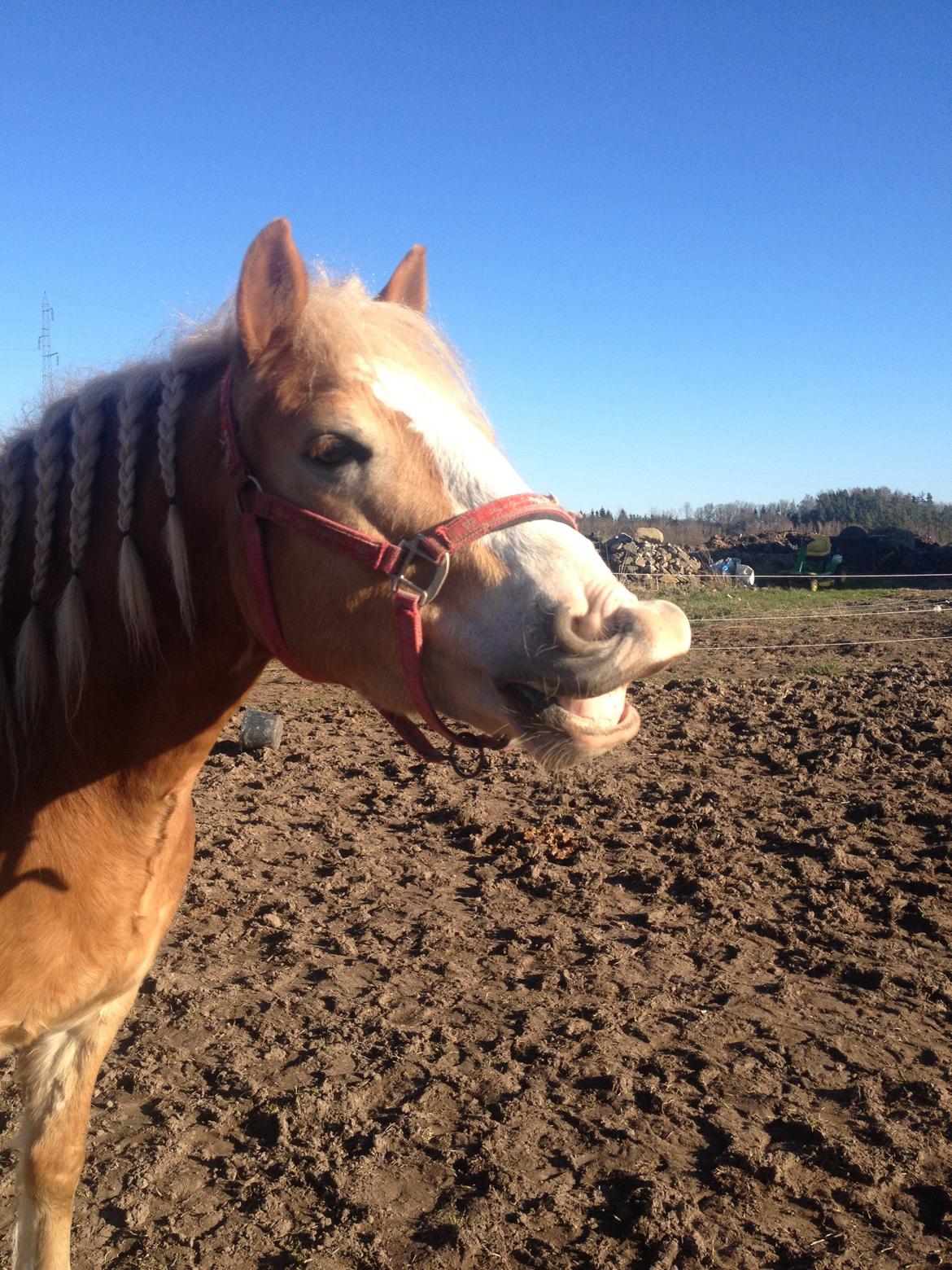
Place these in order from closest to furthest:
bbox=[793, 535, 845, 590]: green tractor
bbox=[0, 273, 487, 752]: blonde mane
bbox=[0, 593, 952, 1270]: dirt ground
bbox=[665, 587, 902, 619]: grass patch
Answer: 1. bbox=[0, 273, 487, 752]: blonde mane
2. bbox=[0, 593, 952, 1270]: dirt ground
3. bbox=[665, 587, 902, 619]: grass patch
4. bbox=[793, 535, 845, 590]: green tractor

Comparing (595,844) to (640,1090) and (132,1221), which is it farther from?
(132,1221)

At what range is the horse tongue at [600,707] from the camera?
1.52 m

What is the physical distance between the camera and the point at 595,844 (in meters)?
5.64

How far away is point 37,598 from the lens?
1.79 metres

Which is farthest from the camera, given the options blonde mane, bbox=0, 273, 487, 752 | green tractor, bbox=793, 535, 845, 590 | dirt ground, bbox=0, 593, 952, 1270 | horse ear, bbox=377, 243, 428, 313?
green tractor, bbox=793, 535, 845, 590

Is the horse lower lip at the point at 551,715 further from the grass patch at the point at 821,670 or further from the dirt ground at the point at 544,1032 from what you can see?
the grass patch at the point at 821,670

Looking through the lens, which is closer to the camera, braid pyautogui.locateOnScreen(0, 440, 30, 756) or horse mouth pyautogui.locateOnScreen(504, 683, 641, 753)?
horse mouth pyautogui.locateOnScreen(504, 683, 641, 753)

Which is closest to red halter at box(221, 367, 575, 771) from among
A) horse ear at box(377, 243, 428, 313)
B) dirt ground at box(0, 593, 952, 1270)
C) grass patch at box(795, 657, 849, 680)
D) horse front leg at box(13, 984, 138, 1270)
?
horse ear at box(377, 243, 428, 313)

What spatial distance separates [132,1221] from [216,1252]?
314mm

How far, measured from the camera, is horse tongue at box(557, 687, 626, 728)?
1.52 m

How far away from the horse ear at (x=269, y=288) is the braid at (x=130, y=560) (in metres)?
0.35

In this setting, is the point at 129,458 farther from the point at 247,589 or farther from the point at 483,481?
the point at 483,481

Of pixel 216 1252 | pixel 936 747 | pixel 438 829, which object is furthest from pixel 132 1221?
pixel 936 747

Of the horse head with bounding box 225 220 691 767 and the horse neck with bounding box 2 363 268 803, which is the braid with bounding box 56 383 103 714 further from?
the horse head with bounding box 225 220 691 767
